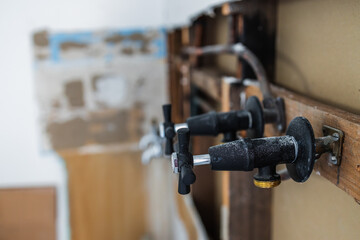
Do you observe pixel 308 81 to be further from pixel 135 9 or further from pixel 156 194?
pixel 156 194

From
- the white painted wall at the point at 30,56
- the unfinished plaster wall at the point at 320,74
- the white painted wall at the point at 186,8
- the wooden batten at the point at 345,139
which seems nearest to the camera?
the wooden batten at the point at 345,139

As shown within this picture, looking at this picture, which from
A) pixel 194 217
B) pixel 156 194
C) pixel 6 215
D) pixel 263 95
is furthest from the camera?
pixel 156 194

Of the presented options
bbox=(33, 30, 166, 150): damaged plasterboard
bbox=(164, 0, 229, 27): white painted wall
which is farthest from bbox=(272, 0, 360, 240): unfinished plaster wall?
bbox=(33, 30, 166, 150): damaged plasterboard

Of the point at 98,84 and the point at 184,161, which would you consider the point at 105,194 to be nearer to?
the point at 98,84

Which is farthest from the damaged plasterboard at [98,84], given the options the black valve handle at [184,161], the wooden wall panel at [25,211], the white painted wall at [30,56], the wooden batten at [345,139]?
the black valve handle at [184,161]

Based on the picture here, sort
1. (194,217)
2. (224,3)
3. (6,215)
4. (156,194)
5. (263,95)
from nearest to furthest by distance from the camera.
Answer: (263,95)
(224,3)
(194,217)
(6,215)
(156,194)

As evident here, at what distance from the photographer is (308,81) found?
71 centimetres

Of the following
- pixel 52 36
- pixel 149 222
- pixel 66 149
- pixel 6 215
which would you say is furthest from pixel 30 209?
pixel 52 36

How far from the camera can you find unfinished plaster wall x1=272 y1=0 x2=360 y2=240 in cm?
56

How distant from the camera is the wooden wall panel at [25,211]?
2.27 meters

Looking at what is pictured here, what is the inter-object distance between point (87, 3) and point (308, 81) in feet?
5.74

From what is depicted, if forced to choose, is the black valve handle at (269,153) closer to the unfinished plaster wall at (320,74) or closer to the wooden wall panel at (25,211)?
the unfinished plaster wall at (320,74)

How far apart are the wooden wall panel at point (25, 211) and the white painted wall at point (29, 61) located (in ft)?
0.16

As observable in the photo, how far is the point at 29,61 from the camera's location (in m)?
2.17
